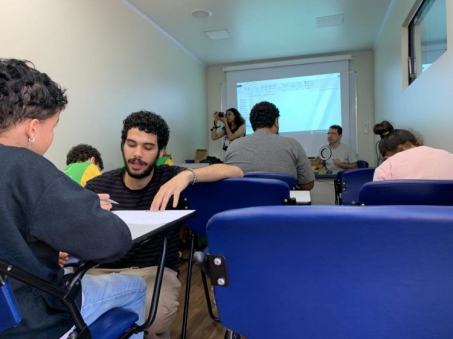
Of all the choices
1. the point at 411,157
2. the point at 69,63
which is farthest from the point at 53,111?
the point at 69,63

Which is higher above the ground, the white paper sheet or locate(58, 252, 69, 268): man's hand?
the white paper sheet

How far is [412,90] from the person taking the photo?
3043mm

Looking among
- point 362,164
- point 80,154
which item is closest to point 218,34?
point 362,164

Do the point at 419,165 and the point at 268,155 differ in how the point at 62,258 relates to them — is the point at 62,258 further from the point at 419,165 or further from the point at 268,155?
the point at 419,165

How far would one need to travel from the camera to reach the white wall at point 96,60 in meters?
2.42

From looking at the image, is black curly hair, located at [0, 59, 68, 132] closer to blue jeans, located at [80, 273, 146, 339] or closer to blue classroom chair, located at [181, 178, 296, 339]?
blue jeans, located at [80, 273, 146, 339]

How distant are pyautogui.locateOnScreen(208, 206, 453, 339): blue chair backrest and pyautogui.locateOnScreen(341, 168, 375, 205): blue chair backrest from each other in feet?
6.75

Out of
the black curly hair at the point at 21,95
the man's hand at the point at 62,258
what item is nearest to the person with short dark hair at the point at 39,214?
the black curly hair at the point at 21,95

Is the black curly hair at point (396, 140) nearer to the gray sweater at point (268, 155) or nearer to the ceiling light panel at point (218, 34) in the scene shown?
the gray sweater at point (268, 155)

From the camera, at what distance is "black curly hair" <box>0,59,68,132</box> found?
0.73 metres

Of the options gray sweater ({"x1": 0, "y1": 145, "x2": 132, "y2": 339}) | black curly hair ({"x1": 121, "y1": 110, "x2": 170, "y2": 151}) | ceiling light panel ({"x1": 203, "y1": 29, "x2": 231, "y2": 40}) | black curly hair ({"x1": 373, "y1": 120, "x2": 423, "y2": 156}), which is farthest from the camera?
ceiling light panel ({"x1": 203, "y1": 29, "x2": 231, "y2": 40})

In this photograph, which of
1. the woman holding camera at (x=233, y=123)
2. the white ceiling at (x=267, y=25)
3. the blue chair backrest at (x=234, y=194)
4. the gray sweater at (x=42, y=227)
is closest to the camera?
the gray sweater at (x=42, y=227)

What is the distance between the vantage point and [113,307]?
34.6 inches

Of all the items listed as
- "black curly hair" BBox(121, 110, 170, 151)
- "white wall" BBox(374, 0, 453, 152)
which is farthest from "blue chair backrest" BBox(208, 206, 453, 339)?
"white wall" BBox(374, 0, 453, 152)
